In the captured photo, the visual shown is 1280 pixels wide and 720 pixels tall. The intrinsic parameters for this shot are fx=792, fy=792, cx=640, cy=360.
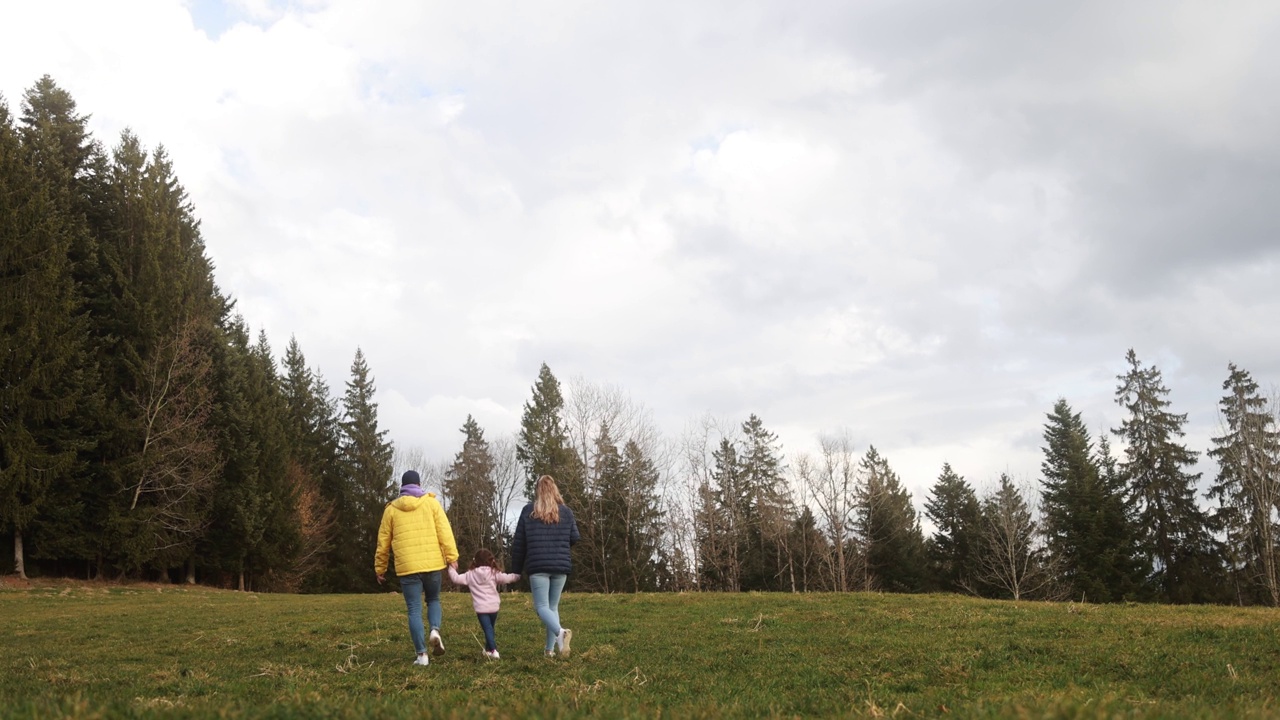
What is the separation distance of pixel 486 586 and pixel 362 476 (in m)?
59.1

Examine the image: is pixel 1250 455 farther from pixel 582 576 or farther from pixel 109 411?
pixel 109 411

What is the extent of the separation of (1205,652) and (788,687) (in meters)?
4.81

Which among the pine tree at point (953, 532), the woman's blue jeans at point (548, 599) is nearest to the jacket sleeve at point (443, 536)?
the woman's blue jeans at point (548, 599)

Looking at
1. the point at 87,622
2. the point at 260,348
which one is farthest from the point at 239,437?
the point at 87,622

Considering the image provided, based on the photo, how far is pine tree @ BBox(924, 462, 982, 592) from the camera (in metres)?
58.0

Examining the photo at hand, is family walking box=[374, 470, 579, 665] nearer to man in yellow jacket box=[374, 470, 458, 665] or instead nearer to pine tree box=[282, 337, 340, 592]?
man in yellow jacket box=[374, 470, 458, 665]

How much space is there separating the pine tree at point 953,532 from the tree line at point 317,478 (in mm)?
211

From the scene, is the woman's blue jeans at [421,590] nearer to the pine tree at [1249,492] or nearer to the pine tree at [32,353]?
the pine tree at [32,353]

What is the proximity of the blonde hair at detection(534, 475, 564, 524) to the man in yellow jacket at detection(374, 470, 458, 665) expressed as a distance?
1.19 m

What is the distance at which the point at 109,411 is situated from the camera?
35.2 m

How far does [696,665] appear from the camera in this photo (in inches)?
353

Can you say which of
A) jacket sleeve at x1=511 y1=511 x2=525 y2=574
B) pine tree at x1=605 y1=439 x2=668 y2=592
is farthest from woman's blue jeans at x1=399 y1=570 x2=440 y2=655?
pine tree at x1=605 y1=439 x2=668 y2=592

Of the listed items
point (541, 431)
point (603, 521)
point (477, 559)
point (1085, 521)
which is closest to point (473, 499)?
point (541, 431)

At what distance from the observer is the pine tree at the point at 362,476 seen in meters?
60.2
